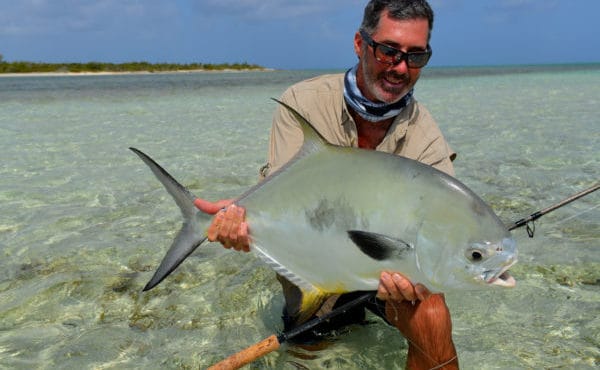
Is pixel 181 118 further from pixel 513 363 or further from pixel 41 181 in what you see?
pixel 513 363

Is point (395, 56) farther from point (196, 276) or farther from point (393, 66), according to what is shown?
point (196, 276)

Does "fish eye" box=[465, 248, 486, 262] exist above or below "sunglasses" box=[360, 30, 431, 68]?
below

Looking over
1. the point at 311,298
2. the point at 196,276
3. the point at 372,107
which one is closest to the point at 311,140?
the point at 311,298

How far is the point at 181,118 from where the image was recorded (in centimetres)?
1091

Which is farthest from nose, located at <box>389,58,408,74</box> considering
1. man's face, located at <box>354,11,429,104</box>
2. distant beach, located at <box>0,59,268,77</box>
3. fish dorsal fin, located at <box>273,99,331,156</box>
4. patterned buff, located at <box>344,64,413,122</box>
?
distant beach, located at <box>0,59,268,77</box>

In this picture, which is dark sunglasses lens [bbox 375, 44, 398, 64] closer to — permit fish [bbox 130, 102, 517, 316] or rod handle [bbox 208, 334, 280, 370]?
permit fish [bbox 130, 102, 517, 316]

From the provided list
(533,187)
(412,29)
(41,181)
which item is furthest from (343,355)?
(41,181)

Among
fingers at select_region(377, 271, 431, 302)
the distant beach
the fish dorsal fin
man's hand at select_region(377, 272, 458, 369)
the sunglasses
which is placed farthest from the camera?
the distant beach

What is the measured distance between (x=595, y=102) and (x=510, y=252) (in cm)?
1234

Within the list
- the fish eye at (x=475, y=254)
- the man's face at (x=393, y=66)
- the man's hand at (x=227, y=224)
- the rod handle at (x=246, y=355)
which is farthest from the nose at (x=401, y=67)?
the rod handle at (x=246, y=355)

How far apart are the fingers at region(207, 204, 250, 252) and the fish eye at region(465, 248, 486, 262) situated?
752 millimetres

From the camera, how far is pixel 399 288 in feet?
5.48

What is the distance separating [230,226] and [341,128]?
0.80 m

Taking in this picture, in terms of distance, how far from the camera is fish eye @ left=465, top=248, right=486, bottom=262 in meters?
1.52
